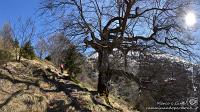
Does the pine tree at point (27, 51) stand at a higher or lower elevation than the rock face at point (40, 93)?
higher

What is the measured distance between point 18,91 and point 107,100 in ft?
17.6

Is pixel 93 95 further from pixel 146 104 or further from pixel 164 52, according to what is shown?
pixel 146 104

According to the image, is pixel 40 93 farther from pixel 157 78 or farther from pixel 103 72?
pixel 157 78

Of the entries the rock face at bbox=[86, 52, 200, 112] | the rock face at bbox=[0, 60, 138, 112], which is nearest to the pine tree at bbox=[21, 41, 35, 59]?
the rock face at bbox=[0, 60, 138, 112]

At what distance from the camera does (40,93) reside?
1873cm

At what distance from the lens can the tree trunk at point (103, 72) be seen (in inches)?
817

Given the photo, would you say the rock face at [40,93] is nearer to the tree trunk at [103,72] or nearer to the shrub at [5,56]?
the shrub at [5,56]

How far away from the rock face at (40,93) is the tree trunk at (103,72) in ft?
2.06

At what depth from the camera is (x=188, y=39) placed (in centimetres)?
2138

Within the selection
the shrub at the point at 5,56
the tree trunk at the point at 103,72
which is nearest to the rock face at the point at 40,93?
the shrub at the point at 5,56

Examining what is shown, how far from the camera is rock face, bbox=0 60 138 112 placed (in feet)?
56.3

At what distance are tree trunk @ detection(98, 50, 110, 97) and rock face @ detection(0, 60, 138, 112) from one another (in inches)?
24.7

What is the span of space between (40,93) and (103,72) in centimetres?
422

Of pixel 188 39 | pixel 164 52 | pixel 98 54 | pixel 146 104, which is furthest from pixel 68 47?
pixel 146 104
